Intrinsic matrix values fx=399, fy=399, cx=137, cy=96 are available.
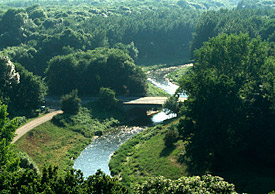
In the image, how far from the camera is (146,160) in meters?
79.7

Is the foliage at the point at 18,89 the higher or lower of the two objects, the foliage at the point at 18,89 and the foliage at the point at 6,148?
the lower

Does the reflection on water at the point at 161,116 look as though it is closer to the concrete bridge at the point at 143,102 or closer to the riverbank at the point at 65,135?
the concrete bridge at the point at 143,102

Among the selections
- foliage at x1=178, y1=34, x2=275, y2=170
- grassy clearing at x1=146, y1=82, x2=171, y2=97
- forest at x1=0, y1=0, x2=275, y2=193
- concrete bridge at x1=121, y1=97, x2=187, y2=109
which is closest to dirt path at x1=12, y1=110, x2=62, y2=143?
forest at x1=0, y1=0, x2=275, y2=193

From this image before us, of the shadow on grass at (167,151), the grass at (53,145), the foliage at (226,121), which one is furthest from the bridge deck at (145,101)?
the foliage at (226,121)

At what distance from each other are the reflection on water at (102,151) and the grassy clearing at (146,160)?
2.05 m

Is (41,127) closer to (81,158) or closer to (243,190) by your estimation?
(81,158)

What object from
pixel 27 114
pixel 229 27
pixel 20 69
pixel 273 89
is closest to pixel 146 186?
pixel 273 89

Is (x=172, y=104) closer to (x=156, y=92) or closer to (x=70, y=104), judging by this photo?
(x=70, y=104)

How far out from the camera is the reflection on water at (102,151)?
7983 centimetres

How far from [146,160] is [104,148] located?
46.2ft

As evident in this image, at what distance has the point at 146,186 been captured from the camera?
4247 cm

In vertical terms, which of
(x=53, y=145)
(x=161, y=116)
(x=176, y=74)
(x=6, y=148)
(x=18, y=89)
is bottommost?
(x=176, y=74)

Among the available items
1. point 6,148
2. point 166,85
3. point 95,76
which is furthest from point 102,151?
point 166,85

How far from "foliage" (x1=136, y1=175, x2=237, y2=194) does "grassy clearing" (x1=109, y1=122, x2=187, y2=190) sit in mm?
26362
